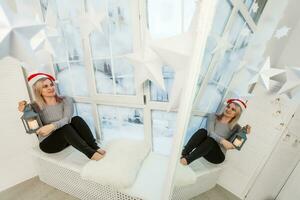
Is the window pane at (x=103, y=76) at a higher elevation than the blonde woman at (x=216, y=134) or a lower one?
higher

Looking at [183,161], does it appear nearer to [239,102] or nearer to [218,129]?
[218,129]

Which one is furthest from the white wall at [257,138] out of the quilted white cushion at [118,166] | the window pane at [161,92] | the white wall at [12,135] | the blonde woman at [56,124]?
the white wall at [12,135]

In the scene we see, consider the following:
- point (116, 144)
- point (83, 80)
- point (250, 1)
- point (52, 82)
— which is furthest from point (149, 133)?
point (250, 1)

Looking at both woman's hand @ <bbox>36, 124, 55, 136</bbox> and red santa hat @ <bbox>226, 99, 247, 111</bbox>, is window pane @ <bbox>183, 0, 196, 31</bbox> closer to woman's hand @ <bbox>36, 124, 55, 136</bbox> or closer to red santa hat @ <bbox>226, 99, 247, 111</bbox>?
red santa hat @ <bbox>226, 99, 247, 111</bbox>

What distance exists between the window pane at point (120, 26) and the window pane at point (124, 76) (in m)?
0.09

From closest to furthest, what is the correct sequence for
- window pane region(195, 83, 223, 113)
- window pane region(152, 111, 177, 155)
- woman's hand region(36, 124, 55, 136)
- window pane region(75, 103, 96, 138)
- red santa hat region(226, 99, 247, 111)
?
window pane region(195, 83, 223, 113), red santa hat region(226, 99, 247, 111), woman's hand region(36, 124, 55, 136), window pane region(152, 111, 177, 155), window pane region(75, 103, 96, 138)

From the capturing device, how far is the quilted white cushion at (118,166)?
110cm

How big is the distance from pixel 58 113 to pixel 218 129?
45.8 inches

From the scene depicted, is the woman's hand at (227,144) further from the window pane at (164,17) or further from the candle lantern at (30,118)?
the candle lantern at (30,118)

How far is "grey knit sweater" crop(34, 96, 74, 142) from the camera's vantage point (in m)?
1.28

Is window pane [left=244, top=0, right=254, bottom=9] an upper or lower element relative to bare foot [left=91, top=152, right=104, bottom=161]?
upper

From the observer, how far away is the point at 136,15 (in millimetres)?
1135

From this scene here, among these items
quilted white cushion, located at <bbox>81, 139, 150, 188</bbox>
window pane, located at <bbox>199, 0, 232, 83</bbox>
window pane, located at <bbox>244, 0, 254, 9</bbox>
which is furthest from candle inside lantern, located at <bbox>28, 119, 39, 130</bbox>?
window pane, located at <bbox>244, 0, 254, 9</bbox>

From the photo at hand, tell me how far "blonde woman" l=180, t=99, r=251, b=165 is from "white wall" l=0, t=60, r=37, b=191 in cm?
123
